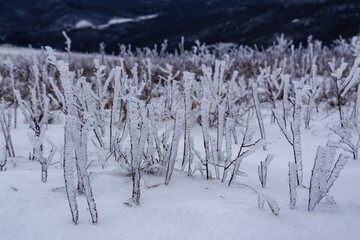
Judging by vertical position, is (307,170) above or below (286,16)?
below

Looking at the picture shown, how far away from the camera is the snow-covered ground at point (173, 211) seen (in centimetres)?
81

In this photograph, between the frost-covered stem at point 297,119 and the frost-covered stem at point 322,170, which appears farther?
the frost-covered stem at point 297,119

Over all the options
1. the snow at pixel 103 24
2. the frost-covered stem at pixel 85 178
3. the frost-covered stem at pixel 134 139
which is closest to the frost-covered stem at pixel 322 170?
the frost-covered stem at pixel 134 139

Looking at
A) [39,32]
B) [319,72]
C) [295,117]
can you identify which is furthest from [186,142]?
[39,32]

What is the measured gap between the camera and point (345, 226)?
33.4 inches

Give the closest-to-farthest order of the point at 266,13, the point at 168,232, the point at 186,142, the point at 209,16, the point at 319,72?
1. the point at 168,232
2. the point at 186,142
3. the point at 319,72
4. the point at 266,13
5. the point at 209,16

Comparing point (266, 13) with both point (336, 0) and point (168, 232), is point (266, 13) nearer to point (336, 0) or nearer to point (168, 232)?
point (336, 0)

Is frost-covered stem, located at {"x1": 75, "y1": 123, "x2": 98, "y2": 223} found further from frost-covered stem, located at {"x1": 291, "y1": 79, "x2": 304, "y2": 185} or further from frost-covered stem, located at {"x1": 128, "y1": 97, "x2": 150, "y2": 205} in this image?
frost-covered stem, located at {"x1": 291, "y1": 79, "x2": 304, "y2": 185}

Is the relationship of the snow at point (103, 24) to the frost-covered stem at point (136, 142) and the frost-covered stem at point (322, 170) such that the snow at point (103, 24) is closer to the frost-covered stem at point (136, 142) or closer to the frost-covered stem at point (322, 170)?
the frost-covered stem at point (136, 142)

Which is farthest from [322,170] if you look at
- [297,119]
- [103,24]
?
[103,24]

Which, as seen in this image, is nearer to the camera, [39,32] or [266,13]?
[266,13]

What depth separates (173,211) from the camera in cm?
91

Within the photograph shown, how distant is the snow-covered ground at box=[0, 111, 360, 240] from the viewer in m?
0.81

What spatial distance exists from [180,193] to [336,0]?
95.1 feet
